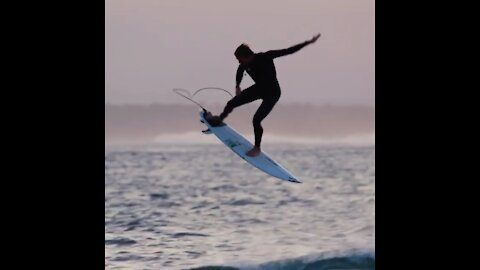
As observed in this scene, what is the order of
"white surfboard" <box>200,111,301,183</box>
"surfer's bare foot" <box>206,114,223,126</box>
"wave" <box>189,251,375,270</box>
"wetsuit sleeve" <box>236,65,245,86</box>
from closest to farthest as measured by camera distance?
"wetsuit sleeve" <box>236,65,245,86</box>
"white surfboard" <box>200,111,301,183</box>
"surfer's bare foot" <box>206,114,223,126</box>
"wave" <box>189,251,375,270</box>

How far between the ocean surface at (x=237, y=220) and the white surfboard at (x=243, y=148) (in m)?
2.51

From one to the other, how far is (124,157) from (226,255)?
29.2 metres

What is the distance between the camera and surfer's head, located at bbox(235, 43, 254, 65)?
802cm

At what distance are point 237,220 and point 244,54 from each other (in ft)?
26.6

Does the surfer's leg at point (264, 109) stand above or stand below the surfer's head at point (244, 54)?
below

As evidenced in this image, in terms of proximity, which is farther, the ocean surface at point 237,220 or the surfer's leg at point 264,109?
the ocean surface at point 237,220

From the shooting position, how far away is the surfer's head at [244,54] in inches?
316

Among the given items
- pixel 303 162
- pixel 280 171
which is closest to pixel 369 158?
pixel 303 162

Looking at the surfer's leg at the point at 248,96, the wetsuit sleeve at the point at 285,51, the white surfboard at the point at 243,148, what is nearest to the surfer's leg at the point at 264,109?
the surfer's leg at the point at 248,96

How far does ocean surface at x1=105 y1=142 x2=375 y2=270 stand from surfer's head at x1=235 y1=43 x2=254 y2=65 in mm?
3670

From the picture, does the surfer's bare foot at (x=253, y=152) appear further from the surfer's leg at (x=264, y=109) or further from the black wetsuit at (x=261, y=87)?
the surfer's leg at (x=264, y=109)

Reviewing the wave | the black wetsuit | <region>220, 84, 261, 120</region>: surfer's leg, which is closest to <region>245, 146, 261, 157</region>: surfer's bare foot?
the black wetsuit

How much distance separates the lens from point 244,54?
8.05 meters

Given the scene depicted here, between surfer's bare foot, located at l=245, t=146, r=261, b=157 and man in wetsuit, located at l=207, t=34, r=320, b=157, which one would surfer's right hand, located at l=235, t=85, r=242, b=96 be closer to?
man in wetsuit, located at l=207, t=34, r=320, b=157
